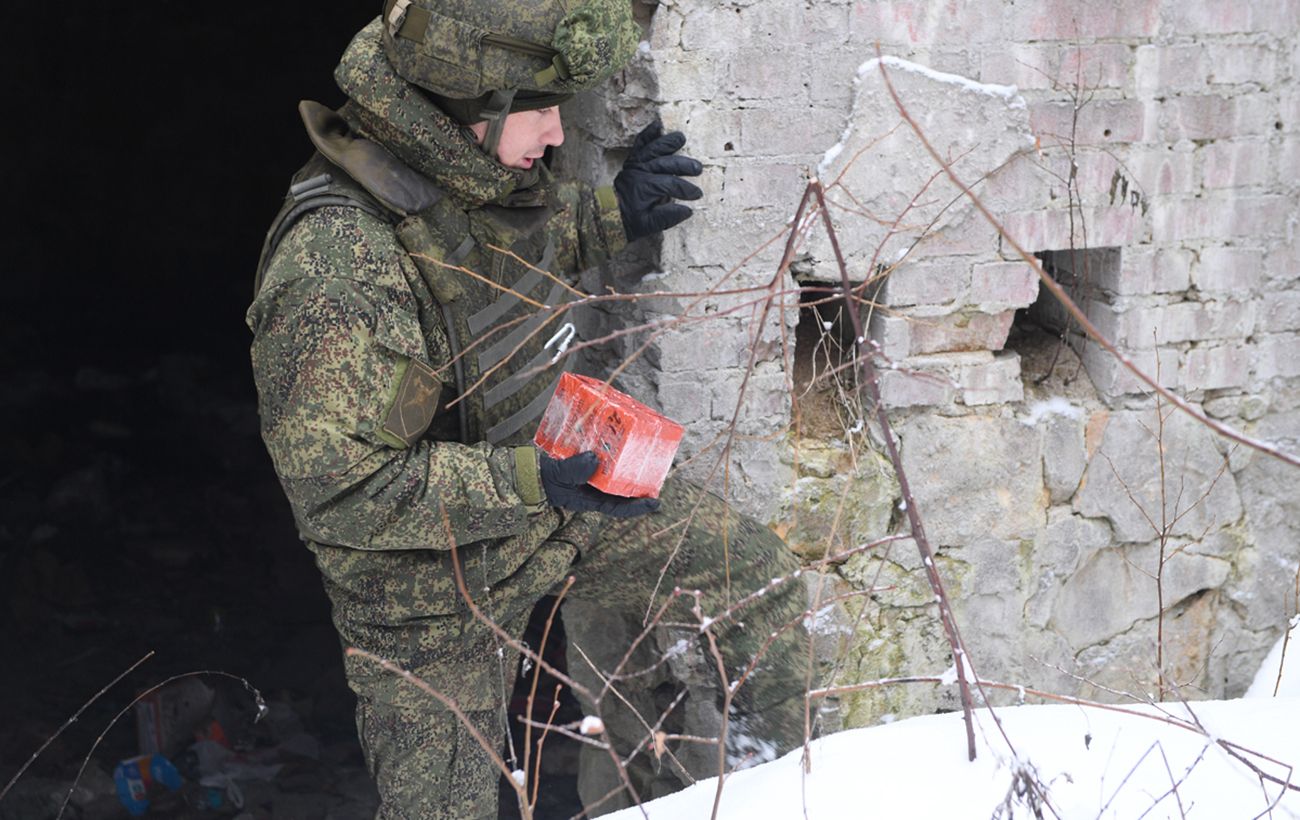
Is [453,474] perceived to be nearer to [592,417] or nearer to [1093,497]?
[592,417]

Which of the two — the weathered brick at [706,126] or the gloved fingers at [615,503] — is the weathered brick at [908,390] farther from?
the gloved fingers at [615,503]

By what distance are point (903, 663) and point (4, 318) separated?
215 inches

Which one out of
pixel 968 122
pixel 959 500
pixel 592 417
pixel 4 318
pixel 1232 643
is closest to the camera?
pixel 592 417

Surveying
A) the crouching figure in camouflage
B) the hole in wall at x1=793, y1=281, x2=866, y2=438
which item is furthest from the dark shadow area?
the hole in wall at x1=793, y1=281, x2=866, y2=438

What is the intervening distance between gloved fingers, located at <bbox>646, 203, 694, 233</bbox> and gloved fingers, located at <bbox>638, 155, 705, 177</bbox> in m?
0.07

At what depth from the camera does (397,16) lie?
230 cm

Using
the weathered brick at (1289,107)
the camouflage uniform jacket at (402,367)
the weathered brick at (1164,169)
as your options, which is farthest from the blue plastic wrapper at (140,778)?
A: the weathered brick at (1289,107)

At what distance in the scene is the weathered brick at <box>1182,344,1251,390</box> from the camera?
3293mm

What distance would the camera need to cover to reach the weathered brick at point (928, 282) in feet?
10.1

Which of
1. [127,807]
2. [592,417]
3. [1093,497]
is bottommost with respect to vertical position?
[127,807]

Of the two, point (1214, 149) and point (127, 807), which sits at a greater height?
point (1214, 149)

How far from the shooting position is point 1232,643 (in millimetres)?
3588

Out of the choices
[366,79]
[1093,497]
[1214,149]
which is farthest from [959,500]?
[366,79]

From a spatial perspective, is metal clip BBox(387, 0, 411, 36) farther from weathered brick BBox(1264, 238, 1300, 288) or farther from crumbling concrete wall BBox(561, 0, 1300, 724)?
weathered brick BBox(1264, 238, 1300, 288)
